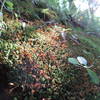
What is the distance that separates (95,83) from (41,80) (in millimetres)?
878

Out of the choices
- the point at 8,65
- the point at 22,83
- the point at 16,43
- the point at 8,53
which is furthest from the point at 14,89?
the point at 16,43

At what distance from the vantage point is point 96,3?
28.0ft

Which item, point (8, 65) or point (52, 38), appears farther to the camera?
point (52, 38)

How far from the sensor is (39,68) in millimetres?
2055

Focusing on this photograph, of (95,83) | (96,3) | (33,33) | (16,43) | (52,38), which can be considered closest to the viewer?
(16,43)

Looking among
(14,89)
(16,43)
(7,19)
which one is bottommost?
(14,89)

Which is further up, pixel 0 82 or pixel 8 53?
pixel 8 53

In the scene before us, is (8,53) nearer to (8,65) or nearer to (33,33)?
Answer: (8,65)

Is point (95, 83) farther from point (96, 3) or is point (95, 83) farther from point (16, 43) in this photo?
point (96, 3)

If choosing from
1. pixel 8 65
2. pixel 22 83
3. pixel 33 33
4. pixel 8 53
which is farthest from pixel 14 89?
pixel 33 33

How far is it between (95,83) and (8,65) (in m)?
1.27

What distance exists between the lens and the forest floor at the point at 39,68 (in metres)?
1.84

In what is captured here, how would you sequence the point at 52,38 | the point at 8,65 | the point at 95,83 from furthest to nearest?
the point at 52,38 → the point at 95,83 → the point at 8,65

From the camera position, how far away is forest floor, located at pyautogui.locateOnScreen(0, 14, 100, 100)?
184 cm
